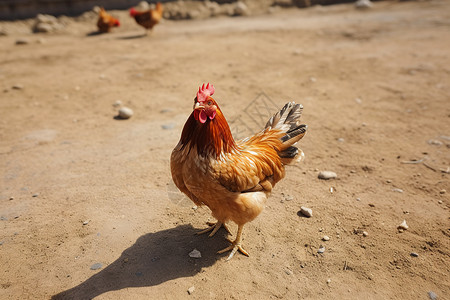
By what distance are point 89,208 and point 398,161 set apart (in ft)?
15.4

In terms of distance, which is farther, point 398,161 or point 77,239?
point 398,161

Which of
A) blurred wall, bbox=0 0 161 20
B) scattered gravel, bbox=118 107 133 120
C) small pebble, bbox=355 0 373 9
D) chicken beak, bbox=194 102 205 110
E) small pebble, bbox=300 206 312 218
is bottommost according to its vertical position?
small pebble, bbox=300 206 312 218

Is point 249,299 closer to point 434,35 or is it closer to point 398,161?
point 398,161

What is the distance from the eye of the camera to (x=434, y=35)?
10.3 metres

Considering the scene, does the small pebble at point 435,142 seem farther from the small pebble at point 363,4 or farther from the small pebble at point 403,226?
the small pebble at point 363,4

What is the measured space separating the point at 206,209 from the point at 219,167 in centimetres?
133

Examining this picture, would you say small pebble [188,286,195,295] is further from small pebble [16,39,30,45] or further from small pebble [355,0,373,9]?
small pebble [355,0,373,9]

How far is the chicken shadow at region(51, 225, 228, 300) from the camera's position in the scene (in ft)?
10.4

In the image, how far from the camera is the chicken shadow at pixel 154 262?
125 inches

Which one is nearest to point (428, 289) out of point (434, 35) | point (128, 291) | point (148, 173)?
point (128, 291)

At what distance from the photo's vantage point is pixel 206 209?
4320mm

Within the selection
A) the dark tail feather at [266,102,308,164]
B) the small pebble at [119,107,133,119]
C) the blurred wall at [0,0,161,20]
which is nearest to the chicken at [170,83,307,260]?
the dark tail feather at [266,102,308,164]

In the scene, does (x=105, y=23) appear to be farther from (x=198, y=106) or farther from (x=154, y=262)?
(x=154, y=262)

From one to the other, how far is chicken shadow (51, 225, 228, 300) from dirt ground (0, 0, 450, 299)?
2 centimetres
